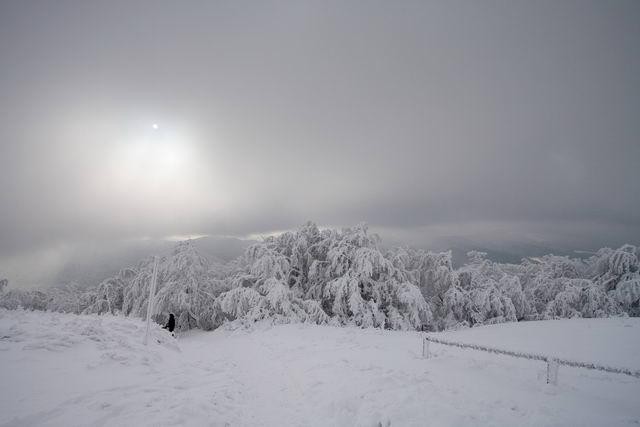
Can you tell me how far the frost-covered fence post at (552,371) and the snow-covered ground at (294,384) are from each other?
0.14 metres

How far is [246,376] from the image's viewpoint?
9.88 m

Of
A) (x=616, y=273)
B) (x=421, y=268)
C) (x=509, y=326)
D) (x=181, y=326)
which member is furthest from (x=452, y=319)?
(x=181, y=326)

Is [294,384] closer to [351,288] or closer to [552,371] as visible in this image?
[552,371]

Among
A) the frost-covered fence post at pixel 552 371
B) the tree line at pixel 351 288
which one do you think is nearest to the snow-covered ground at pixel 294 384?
the frost-covered fence post at pixel 552 371

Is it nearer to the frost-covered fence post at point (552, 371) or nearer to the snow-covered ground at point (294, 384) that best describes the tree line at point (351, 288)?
the snow-covered ground at point (294, 384)

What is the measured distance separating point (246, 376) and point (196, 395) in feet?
9.31

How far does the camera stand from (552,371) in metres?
7.62

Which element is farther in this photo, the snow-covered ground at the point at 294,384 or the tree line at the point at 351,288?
the tree line at the point at 351,288

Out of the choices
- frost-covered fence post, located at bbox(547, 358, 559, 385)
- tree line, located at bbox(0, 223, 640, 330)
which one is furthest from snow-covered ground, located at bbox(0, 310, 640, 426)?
tree line, located at bbox(0, 223, 640, 330)

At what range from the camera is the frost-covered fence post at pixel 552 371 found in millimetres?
7547

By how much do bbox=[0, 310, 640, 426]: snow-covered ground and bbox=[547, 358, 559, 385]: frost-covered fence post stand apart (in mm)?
144

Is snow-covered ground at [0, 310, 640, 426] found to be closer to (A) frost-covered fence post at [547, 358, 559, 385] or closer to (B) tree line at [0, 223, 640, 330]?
(A) frost-covered fence post at [547, 358, 559, 385]

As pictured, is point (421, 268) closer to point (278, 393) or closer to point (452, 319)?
point (452, 319)

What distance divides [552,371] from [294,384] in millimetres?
6620
